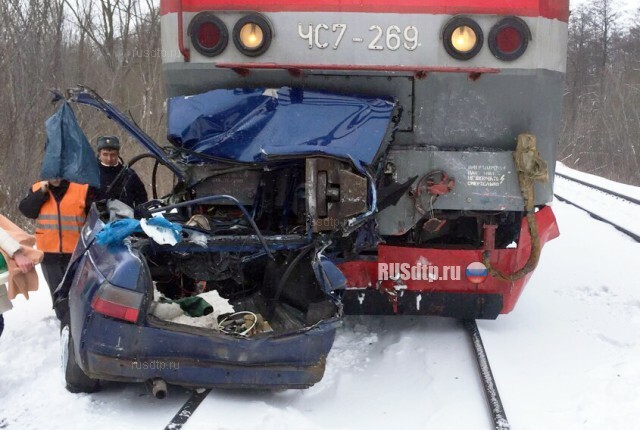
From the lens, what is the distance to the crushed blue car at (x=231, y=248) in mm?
3457

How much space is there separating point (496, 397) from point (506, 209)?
129cm

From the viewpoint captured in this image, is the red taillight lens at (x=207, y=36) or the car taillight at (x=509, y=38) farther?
the red taillight lens at (x=207, y=36)

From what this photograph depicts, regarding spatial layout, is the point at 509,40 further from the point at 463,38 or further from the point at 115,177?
the point at 115,177

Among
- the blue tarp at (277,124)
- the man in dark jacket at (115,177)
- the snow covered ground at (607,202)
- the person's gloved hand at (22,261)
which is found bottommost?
the snow covered ground at (607,202)

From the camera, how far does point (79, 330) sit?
3.43 meters

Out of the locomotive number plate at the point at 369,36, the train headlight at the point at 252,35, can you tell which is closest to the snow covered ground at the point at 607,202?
the locomotive number plate at the point at 369,36

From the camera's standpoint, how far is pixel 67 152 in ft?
15.3

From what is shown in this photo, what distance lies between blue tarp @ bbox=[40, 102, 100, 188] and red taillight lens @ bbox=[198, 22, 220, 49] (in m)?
0.97

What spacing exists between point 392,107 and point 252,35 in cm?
101

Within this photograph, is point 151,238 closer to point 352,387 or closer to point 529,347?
point 352,387

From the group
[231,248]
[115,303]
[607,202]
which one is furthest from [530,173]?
[607,202]

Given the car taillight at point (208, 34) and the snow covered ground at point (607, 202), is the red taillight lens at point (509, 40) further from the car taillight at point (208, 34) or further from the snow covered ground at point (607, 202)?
the snow covered ground at point (607, 202)

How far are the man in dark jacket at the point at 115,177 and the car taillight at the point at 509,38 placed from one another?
9.03 feet

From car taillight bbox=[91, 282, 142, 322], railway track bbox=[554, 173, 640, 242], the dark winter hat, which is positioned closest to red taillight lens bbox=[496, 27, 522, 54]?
car taillight bbox=[91, 282, 142, 322]
